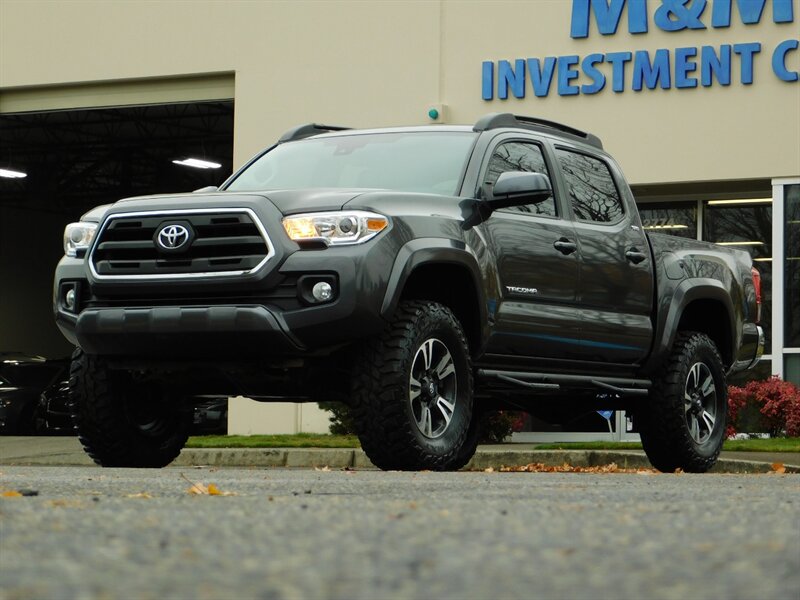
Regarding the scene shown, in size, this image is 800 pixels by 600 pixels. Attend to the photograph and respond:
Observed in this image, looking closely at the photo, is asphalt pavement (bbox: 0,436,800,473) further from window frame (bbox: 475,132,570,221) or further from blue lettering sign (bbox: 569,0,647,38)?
blue lettering sign (bbox: 569,0,647,38)

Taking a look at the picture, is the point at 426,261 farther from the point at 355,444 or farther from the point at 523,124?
the point at 355,444

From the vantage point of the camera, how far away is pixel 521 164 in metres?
8.84

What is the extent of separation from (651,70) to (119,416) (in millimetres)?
11980

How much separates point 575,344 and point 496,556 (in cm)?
589

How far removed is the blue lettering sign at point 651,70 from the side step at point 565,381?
31.9 ft

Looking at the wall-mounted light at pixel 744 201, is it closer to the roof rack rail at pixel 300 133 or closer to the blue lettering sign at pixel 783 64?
the blue lettering sign at pixel 783 64

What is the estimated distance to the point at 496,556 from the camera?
2.90 m

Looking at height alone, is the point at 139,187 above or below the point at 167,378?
above

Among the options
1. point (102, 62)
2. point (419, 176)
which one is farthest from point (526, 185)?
point (102, 62)

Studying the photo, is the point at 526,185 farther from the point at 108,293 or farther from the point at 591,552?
the point at 591,552

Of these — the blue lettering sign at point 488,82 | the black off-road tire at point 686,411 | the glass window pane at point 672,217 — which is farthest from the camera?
the glass window pane at point 672,217

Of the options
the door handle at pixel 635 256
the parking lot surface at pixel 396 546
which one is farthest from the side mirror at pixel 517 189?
the parking lot surface at pixel 396 546

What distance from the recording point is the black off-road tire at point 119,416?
8.04 meters

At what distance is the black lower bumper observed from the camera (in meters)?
7.12
